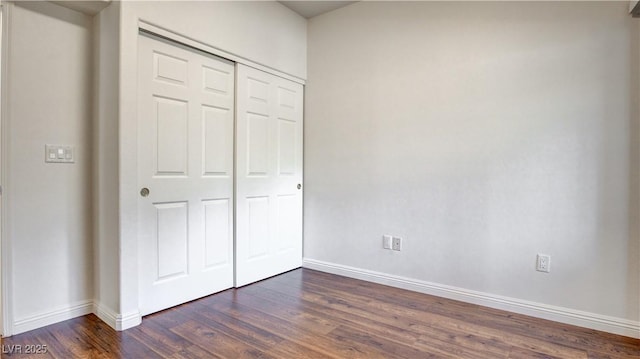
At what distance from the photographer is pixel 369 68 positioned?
318cm

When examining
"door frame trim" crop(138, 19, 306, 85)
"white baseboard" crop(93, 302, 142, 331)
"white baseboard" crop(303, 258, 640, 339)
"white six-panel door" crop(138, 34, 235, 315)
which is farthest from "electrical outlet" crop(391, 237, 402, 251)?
"white baseboard" crop(93, 302, 142, 331)

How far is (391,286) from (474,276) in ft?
2.28

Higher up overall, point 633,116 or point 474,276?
point 633,116

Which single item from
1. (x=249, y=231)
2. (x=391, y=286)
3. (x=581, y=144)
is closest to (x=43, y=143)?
(x=249, y=231)

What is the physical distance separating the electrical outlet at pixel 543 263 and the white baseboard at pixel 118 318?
2683 millimetres

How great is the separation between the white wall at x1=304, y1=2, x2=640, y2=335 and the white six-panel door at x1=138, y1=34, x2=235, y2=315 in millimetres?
1039

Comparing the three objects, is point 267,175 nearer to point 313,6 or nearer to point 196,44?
point 196,44

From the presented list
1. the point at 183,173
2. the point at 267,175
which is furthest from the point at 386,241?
the point at 183,173

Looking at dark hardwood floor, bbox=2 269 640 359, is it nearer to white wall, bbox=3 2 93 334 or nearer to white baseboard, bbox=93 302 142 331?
white baseboard, bbox=93 302 142 331

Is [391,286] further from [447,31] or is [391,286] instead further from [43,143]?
[43,143]

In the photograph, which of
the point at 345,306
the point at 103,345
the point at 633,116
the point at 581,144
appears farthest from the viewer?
the point at 345,306

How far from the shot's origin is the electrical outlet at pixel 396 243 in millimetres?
3023

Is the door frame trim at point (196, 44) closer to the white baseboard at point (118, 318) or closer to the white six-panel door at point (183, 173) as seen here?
the white six-panel door at point (183, 173)

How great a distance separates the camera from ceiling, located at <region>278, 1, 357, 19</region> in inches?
128
